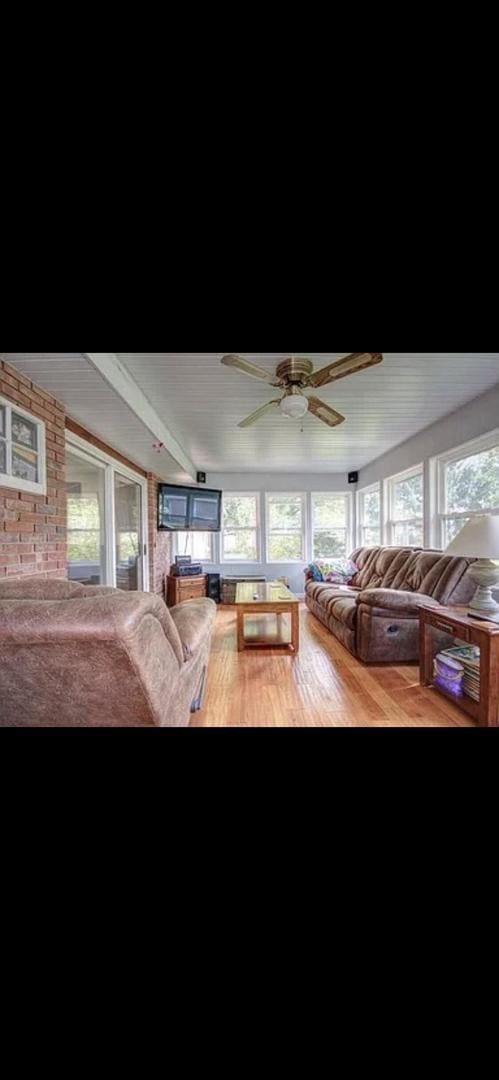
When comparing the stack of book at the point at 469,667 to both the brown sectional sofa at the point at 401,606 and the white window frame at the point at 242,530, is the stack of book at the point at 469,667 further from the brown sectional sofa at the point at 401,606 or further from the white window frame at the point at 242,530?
the white window frame at the point at 242,530

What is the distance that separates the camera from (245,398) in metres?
2.99

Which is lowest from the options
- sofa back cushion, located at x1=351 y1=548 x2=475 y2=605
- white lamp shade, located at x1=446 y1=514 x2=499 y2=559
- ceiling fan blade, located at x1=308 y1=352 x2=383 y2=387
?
sofa back cushion, located at x1=351 y1=548 x2=475 y2=605

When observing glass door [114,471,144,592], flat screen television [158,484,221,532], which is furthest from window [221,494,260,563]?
glass door [114,471,144,592]

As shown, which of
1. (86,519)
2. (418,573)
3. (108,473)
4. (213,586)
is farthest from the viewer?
(213,586)

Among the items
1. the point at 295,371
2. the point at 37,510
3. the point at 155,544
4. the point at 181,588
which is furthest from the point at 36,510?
the point at 181,588

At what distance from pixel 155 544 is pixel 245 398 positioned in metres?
2.59

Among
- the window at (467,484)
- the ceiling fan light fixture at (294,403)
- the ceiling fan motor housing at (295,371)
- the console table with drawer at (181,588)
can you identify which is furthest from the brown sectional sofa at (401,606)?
the console table with drawer at (181,588)

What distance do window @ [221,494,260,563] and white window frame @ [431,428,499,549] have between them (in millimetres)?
3004

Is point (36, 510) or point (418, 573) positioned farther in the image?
point (418, 573)

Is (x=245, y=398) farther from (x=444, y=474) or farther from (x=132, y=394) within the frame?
(x=444, y=474)

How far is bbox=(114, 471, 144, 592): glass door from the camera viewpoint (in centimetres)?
390

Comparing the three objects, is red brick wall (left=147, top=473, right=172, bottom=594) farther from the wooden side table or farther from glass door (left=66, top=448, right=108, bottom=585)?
the wooden side table
